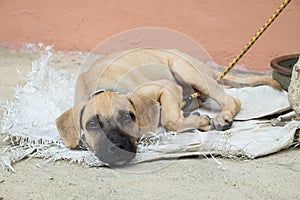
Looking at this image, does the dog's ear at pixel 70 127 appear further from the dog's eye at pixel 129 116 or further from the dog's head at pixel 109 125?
the dog's eye at pixel 129 116

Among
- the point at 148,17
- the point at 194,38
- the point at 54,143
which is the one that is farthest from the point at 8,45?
the point at 54,143

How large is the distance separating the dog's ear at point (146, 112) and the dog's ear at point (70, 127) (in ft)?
1.31

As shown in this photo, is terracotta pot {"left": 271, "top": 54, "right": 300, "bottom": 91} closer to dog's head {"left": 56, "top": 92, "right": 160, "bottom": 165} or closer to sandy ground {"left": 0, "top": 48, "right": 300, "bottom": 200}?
sandy ground {"left": 0, "top": 48, "right": 300, "bottom": 200}

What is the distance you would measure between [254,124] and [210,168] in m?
0.92

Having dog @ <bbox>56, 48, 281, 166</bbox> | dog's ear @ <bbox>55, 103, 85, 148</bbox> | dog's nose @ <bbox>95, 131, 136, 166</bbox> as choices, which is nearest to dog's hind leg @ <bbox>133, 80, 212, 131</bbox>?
dog @ <bbox>56, 48, 281, 166</bbox>

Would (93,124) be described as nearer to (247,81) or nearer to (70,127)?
(70,127)

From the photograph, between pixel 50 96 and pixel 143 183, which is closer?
pixel 143 183

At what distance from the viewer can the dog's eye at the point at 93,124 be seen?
10.7ft

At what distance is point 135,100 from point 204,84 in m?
1.06

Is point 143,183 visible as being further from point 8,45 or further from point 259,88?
point 8,45

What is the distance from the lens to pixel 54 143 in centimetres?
364

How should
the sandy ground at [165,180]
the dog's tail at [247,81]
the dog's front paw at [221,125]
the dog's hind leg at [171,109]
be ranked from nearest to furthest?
the sandy ground at [165,180]
the dog's hind leg at [171,109]
the dog's front paw at [221,125]
the dog's tail at [247,81]

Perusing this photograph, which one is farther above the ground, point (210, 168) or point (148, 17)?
point (148, 17)

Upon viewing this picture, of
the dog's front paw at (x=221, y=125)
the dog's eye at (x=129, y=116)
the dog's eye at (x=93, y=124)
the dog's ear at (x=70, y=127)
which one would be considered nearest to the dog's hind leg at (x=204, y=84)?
the dog's front paw at (x=221, y=125)
